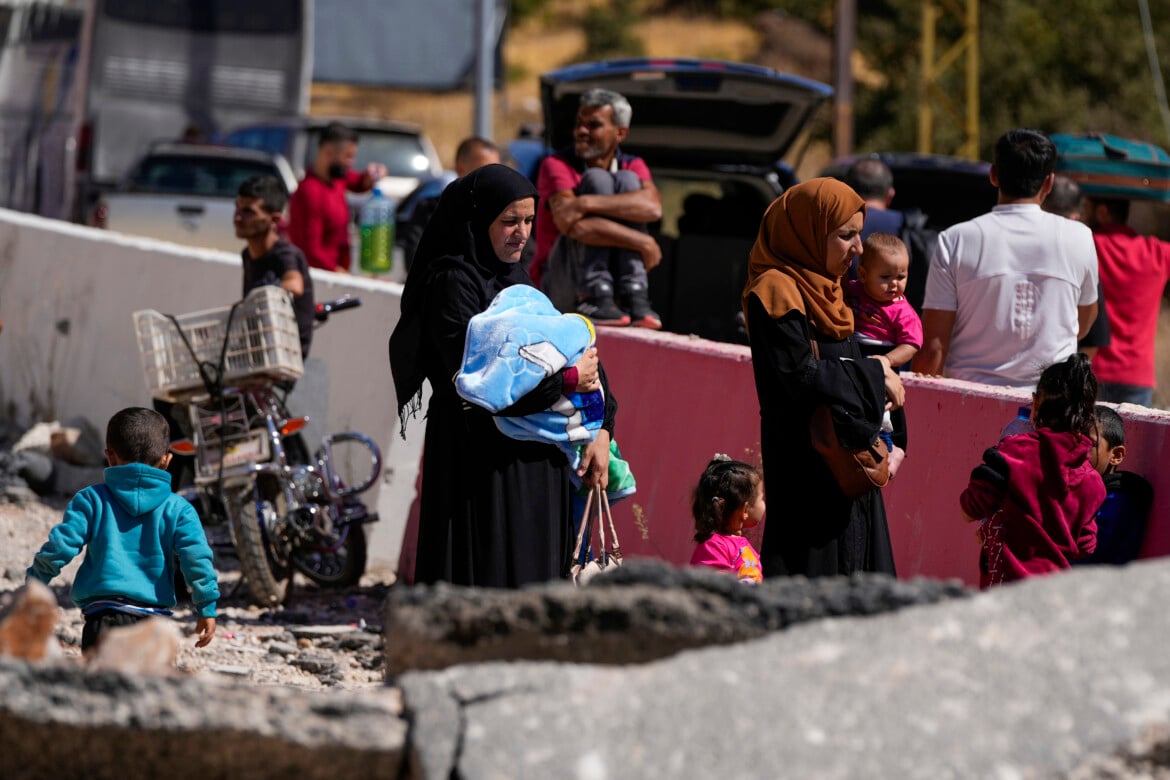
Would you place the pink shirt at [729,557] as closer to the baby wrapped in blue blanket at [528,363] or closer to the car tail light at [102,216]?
the baby wrapped in blue blanket at [528,363]

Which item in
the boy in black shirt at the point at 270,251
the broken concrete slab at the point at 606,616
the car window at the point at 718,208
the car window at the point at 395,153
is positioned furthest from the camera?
the car window at the point at 395,153

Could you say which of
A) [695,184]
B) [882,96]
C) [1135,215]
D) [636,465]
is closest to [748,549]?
[636,465]

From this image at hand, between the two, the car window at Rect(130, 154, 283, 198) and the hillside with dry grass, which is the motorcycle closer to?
the car window at Rect(130, 154, 283, 198)

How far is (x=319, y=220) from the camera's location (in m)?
10.1

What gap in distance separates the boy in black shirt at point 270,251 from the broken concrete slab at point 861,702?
4.70 metres

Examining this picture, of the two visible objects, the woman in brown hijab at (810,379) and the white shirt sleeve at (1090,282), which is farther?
the white shirt sleeve at (1090,282)

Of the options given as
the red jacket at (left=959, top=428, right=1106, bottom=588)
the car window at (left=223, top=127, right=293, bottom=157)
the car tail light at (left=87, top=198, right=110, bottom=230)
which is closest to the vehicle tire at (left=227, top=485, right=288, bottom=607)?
the red jacket at (left=959, top=428, right=1106, bottom=588)

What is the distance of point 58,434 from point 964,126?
1900 cm

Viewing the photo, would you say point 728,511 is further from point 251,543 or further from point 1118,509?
point 251,543

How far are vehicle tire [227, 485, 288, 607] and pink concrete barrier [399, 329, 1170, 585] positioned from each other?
0.64m

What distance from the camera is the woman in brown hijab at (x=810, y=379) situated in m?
4.73

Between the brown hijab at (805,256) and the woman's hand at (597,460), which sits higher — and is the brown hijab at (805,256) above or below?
above

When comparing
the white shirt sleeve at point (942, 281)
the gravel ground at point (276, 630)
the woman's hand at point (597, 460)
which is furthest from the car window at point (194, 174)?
the woman's hand at point (597, 460)

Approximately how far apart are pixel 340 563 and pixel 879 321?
10.7ft
